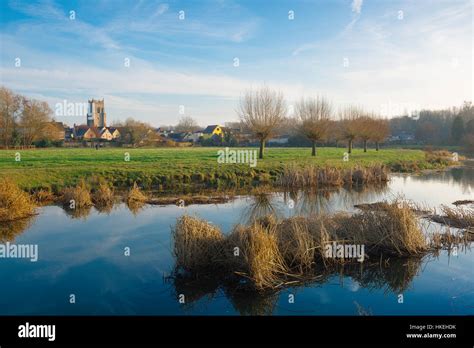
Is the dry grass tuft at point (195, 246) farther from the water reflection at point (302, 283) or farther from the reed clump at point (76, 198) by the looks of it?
the reed clump at point (76, 198)

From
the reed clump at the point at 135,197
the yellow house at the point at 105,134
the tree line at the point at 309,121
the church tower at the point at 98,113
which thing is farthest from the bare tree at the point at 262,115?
the church tower at the point at 98,113

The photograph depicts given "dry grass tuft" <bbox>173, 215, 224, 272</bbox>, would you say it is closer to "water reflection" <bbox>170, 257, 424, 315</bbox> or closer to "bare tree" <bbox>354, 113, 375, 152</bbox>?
"water reflection" <bbox>170, 257, 424, 315</bbox>

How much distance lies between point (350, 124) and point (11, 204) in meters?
42.6

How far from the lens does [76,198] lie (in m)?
18.7

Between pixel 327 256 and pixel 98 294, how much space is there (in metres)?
6.00

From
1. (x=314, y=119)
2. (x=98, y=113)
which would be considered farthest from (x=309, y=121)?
(x=98, y=113)

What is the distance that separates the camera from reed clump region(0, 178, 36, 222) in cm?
1576

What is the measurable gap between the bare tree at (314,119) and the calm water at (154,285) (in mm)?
29692

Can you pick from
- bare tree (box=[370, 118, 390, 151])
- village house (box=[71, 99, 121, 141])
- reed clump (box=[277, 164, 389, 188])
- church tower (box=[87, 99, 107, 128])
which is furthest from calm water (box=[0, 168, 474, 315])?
church tower (box=[87, 99, 107, 128])

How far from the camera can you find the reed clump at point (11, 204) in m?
15.8

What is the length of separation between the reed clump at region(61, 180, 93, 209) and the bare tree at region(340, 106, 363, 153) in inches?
1486

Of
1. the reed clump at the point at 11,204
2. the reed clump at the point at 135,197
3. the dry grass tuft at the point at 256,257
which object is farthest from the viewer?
the reed clump at the point at 135,197

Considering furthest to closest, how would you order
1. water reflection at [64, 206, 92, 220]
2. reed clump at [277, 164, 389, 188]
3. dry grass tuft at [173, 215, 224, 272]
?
reed clump at [277, 164, 389, 188] → water reflection at [64, 206, 92, 220] → dry grass tuft at [173, 215, 224, 272]
